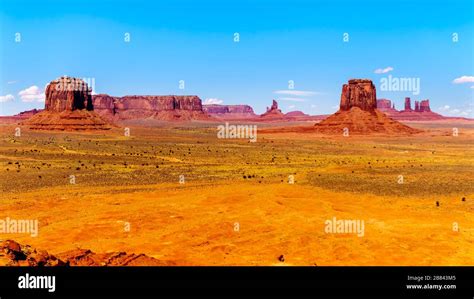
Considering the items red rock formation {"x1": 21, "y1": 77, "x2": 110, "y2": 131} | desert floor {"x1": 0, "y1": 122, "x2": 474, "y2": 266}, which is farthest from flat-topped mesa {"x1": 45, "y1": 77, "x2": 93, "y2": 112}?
desert floor {"x1": 0, "y1": 122, "x2": 474, "y2": 266}

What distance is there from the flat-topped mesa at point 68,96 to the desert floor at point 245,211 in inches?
3588

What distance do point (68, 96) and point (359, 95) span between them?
92.9m

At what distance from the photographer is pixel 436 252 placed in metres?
15.1

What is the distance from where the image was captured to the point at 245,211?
22.1m

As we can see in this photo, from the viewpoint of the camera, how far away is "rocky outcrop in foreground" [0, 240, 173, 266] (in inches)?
437

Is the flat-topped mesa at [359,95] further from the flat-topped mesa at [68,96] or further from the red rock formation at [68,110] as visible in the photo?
the flat-topped mesa at [68,96]

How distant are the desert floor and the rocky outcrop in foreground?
5.64 ft
